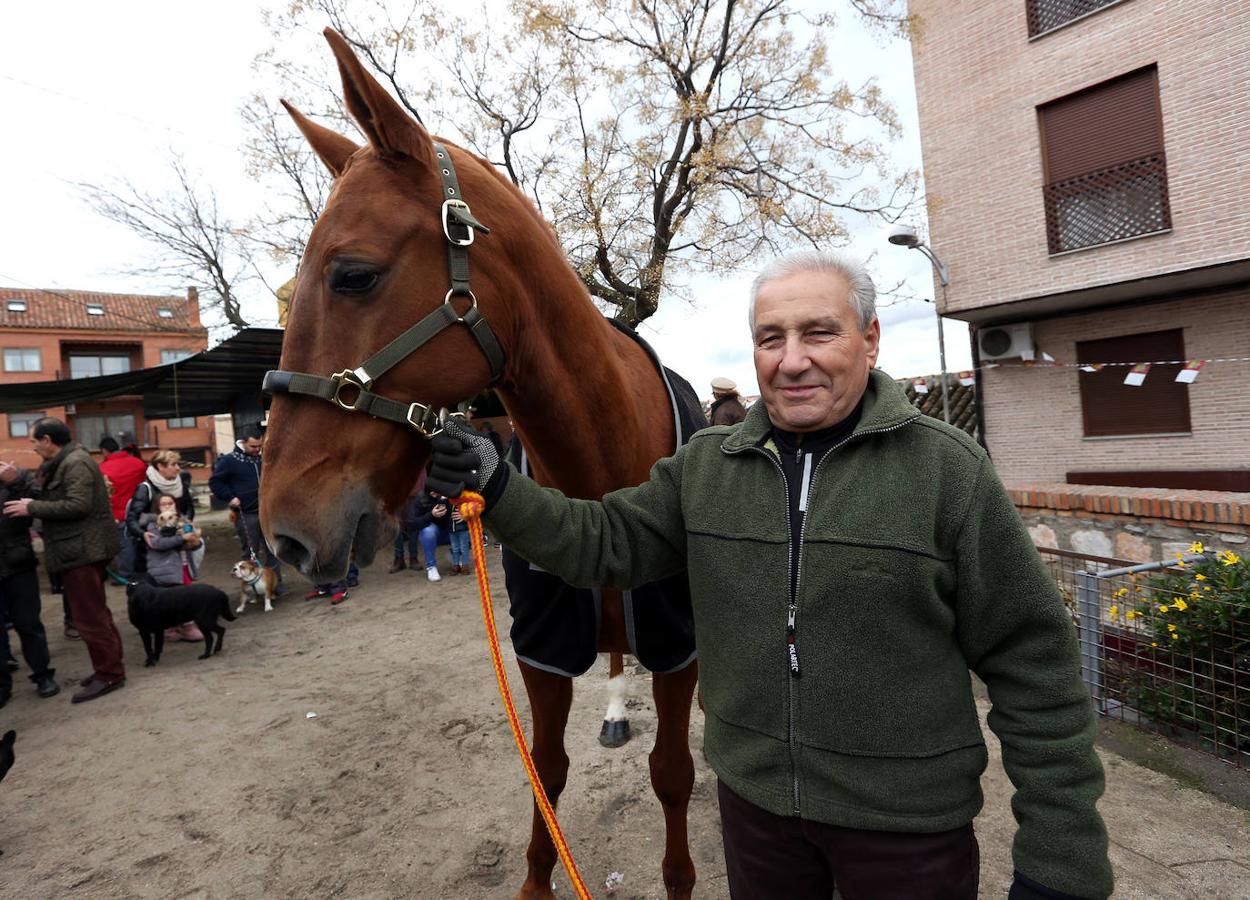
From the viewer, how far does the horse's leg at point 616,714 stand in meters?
3.28

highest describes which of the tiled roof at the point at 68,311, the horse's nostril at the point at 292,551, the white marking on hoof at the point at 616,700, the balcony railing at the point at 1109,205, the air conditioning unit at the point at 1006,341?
the tiled roof at the point at 68,311

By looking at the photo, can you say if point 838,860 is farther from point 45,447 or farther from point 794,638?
point 45,447

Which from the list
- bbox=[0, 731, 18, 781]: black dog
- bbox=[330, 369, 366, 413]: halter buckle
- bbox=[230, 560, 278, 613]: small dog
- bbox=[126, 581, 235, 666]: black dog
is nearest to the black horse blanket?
bbox=[330, 369, 366, 413]: halter buckle

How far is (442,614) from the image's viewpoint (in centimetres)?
607

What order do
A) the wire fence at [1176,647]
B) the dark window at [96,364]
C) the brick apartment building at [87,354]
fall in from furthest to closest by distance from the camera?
the dark window at [96,364]
the brick apartment building at [87,354]
the wire fence at [1176,647]

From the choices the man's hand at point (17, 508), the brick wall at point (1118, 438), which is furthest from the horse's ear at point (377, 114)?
the brick wall at point (1118, 438)

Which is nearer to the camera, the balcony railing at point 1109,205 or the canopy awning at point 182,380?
the canopy awning at point 182,380

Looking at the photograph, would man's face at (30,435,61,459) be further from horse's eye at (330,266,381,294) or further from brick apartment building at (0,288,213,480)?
brick apartment building at (0,288,213,480)

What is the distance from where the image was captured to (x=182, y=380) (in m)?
9.46

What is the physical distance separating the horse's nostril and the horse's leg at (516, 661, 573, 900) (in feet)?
3.57

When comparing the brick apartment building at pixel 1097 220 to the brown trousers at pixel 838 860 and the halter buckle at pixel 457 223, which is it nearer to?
A: the brown trousers at pixel 838 860

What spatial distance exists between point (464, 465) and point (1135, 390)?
12.5 m

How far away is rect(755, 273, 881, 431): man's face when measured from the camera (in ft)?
3.75

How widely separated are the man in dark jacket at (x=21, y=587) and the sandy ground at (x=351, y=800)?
0.21 meters
